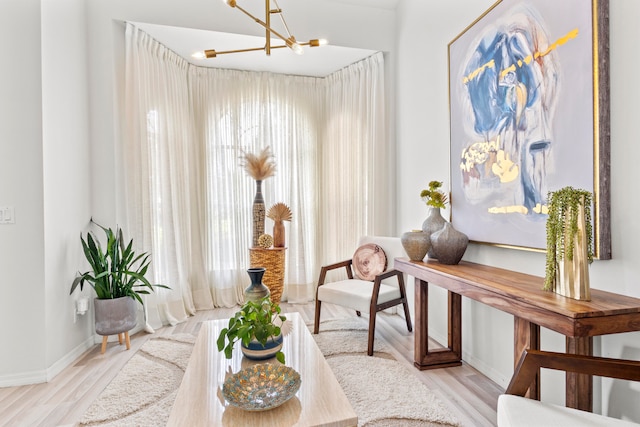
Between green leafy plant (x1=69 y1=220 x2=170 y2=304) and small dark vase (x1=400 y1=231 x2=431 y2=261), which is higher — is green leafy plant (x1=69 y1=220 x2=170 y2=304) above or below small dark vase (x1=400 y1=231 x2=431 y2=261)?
below

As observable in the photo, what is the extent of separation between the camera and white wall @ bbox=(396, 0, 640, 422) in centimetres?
144

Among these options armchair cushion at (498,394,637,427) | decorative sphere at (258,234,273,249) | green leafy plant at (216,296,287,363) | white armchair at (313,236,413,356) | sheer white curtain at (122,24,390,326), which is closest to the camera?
armchair cushion at (498,394,637,427)

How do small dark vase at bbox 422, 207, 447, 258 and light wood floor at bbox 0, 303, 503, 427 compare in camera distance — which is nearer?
light wood floor at bbox 0, 303, 503, 427

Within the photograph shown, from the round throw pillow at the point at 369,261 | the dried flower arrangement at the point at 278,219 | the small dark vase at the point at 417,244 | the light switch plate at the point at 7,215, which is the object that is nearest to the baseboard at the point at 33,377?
the light switch plate at the point at 7,215

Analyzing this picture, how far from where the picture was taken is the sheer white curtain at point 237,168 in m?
3.31

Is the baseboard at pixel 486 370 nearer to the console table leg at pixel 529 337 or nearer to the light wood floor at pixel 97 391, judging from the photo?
the light wood floor at pixel 97 391

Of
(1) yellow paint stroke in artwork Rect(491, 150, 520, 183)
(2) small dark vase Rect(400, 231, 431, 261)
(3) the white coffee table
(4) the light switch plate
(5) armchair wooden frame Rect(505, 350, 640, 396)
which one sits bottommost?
(3) the white coffee table

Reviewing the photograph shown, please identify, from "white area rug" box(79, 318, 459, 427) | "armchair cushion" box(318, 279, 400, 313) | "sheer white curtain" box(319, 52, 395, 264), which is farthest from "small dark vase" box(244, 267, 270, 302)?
"sheer white curtain" box(319, 52, 395, 264)

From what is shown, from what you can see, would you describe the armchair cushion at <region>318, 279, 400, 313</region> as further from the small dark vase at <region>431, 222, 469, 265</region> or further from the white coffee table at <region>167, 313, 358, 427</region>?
the white coffee table at <region>167, 313, 358, 427</region>

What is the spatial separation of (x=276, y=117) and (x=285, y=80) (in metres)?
0.47

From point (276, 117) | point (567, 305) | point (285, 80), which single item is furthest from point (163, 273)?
point (567, 305)

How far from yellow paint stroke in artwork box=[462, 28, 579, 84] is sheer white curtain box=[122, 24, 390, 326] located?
137cm

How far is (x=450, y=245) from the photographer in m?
2.26

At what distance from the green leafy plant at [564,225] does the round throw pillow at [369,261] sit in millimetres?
1644
